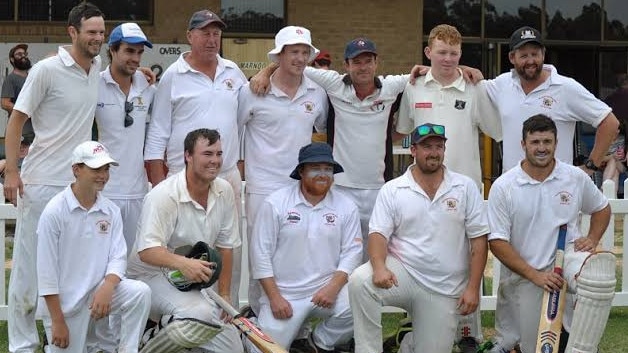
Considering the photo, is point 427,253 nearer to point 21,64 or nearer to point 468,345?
point 468,345

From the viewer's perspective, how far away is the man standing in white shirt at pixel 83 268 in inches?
248

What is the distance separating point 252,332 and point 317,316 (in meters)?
0.72

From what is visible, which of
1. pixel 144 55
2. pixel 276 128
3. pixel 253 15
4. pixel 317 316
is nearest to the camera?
pixel 317 316

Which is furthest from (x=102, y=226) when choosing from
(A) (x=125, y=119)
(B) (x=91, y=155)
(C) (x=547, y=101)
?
(C) (x=547, y=101)

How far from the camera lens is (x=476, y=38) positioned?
659 inches

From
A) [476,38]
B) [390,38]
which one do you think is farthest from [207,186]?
[476,38]

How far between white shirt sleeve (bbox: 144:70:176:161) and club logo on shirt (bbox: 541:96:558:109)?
2269 millimetres

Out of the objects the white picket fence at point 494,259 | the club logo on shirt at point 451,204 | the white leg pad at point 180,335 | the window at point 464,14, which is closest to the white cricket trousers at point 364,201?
the club logo on shirt at point 451,204

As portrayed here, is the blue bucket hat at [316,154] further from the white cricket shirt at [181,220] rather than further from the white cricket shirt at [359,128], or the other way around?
the white cricket shirt at [181,220]

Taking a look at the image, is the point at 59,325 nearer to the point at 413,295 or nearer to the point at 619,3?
the point at 413,295

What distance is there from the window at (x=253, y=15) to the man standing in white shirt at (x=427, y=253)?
9.34m

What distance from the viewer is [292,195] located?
23.3 feet

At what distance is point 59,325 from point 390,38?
10.3 metres

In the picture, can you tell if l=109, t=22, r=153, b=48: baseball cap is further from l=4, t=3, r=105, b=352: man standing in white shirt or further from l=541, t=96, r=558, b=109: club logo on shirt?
l=541, t=96, r=558, b=109: club logo on shirt
